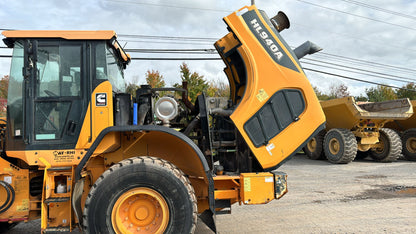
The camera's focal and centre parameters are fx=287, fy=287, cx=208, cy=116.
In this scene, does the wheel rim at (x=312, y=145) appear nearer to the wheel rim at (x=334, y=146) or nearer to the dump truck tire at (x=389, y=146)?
the wheel rim at (x=334, y=146)

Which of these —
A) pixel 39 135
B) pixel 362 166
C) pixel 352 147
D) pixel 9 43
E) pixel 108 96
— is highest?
pixel 9 43

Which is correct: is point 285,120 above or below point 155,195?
above

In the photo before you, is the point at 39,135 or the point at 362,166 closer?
the point at 39,135

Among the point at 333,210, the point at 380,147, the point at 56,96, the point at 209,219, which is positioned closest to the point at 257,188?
the point at 209,219

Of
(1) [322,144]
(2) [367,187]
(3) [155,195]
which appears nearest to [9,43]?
(3) [155,195]

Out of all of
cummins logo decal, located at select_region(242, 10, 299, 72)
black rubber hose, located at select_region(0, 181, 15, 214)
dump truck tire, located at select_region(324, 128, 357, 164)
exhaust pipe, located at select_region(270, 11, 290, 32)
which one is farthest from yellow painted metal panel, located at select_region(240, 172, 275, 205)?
dump truck tire, located at select_region(324, 128, 357, 164)

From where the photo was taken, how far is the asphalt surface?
171 inches

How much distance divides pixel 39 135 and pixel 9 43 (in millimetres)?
1177

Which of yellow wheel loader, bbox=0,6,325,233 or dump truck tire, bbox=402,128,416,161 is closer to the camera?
yellow wheel loader, bbox=0,6,325,233

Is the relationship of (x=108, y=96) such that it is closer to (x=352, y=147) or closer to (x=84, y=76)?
(x=84, y=76)

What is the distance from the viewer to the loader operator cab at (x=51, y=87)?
11.3ft

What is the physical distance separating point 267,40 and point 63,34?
2.55 m

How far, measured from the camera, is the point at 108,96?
3.51 metres

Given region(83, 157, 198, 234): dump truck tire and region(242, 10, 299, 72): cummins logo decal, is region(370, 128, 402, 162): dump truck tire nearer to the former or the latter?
region(242, 10, 299, 72): cummins logo decal
